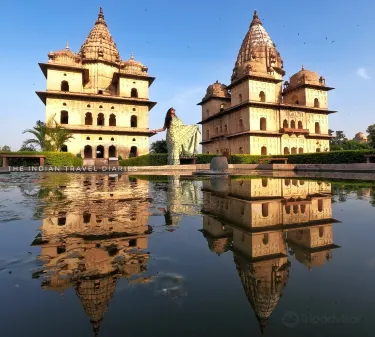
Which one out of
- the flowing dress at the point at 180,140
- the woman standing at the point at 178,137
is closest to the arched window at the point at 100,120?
the woman standing at the point at 178,137

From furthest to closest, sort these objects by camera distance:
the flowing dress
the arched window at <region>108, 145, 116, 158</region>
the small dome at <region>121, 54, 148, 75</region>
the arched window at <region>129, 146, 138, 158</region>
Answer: the small dome at <region>121, 54, 148, 75</region> → the arched window at <region>129, 146, 138, 158</region> → the arched window at <region>108, 145, 116, 158</region> → the flowing dress

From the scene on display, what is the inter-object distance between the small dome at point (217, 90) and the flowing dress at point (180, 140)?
22.3m

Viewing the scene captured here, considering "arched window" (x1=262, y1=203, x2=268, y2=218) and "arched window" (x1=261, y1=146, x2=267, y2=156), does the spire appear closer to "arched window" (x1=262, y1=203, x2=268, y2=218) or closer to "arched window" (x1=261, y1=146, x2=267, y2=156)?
"arched window" (x1=261, y1=146, x2=267, y2=156)

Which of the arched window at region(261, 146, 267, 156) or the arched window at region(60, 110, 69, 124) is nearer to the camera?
the arched window at region(60, 110, 69, 124)

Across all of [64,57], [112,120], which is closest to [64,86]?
[64,57]

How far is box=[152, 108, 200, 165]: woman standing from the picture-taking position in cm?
1919

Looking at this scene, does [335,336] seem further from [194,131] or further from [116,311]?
[194,131]

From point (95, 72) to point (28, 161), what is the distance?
1602 centimetres

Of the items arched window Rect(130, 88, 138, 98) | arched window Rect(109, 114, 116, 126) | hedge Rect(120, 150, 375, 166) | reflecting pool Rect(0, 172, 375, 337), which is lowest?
reflecting pool Rect(0, 172, 375, 337)

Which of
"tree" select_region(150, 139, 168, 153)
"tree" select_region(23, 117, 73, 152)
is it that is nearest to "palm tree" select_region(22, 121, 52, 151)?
"tree" select_region(23, 117, 73, 152)

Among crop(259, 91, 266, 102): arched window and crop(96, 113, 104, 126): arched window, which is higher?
crop(259, 91, 266, 102): arched window

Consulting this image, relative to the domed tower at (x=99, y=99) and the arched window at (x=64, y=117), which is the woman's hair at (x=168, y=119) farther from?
the arched window at (x=64, y=117)

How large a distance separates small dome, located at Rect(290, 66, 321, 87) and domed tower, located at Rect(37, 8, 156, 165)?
2106 cm

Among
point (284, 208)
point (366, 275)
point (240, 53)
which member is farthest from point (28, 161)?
point (240, 53)
